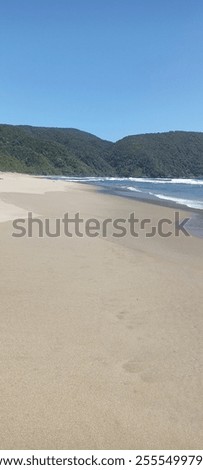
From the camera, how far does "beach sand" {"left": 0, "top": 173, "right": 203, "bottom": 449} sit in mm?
2832

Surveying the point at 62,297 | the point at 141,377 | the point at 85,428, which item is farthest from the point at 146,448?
the point at 62,297

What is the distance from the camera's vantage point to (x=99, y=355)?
3.88 metres

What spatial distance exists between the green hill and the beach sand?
317 ft

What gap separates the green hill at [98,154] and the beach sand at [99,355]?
317ft

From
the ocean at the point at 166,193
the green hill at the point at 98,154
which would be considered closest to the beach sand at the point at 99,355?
the ocean at the point at 166,193

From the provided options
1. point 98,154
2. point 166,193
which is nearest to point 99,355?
point 166,193

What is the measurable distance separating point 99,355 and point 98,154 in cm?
16666

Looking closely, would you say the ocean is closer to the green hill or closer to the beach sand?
the beach sand

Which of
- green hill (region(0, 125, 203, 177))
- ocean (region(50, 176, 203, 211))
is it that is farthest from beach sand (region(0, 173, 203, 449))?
green hill (region(0, 125, 203, 177))

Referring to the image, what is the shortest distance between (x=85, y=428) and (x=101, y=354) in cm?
109

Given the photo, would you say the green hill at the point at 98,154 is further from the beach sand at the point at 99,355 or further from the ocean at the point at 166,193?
the beach sand at the point at 99,355

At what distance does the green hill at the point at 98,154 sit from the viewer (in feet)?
389

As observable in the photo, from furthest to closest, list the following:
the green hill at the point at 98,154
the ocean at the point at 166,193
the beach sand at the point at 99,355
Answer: the green hill at the point at 98,154
the ocean at the point at 166,193
the beach sand at the point at 99,355
